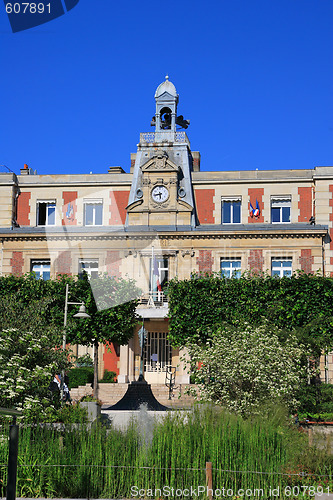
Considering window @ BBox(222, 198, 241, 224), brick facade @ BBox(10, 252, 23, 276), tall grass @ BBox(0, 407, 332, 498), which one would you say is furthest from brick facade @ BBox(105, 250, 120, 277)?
tall grass @ BBox(0, 407, 332, 498)

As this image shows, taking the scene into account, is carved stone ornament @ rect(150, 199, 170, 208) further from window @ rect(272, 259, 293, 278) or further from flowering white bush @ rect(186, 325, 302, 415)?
flowering white bush @ rect(186, 325, 302, 415)

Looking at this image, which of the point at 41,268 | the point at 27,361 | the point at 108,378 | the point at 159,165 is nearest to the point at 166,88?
the point at 159,165

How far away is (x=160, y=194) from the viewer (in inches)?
1497

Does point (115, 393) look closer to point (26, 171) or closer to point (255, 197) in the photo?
point (255, 197)

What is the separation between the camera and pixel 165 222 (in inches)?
1478

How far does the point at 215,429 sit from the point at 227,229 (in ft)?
77.3

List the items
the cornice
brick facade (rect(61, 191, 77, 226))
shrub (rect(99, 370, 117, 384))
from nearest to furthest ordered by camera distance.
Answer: shrub (rect(99, 370, 117, 384)) < the cornice < brick facade (rect(61, 191, 77, 226))

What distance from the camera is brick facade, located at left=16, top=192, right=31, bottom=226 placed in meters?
39.5

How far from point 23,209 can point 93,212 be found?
4.00 metres

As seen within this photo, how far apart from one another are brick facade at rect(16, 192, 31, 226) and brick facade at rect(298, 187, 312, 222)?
49.1 ft

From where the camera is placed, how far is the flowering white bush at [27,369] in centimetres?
1659

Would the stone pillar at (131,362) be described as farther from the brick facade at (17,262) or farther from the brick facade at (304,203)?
the brick facade at (304,203)

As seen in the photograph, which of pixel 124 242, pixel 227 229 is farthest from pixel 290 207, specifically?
pixel 124 242

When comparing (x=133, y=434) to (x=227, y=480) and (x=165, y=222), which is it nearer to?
(x=227, y=480)
